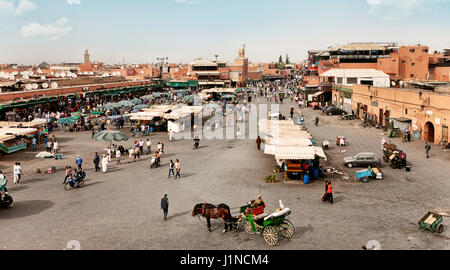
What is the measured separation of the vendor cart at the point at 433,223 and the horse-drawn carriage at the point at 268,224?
4.39 metres

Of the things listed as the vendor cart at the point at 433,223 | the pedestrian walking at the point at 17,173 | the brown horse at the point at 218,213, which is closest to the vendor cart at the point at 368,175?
the vendor cart at the point at 433,223

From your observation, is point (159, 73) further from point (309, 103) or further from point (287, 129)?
point (287, 129)

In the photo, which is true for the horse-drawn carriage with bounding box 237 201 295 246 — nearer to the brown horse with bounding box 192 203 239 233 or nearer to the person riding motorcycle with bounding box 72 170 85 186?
the brown horse with bounding box 192 203 239 233

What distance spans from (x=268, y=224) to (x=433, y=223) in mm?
5368

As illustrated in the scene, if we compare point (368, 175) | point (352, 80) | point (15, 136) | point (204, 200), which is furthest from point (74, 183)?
point (352, 80)

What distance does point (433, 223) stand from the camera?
1166 cm

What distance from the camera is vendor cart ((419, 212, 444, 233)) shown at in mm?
11688

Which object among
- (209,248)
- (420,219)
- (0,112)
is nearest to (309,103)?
(0,112)

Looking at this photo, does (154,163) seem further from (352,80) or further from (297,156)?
(352,80)

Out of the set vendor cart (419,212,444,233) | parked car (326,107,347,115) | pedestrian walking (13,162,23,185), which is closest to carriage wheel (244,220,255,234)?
vendor cart (419,212,444,233)

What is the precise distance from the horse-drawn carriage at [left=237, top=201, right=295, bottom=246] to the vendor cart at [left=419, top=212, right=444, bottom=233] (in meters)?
4.39

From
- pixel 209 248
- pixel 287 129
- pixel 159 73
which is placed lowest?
pixel 209 248

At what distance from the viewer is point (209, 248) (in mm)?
10828
